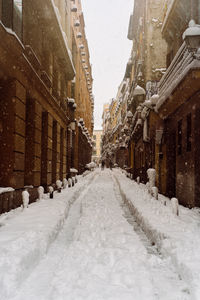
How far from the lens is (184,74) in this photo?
30.3 feet

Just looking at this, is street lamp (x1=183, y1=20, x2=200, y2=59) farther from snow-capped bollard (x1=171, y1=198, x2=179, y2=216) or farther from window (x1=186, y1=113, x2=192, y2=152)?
snow-capped bollard (x1=171, y1=198, x2=179, y2=216)

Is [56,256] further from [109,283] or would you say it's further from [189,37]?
[189,37]

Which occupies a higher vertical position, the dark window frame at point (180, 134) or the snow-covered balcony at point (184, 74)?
the snow-covered balcony at point (184, 74)

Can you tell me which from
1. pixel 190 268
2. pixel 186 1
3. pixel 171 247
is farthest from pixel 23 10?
pixel 190 268

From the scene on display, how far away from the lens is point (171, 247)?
15.9 ft

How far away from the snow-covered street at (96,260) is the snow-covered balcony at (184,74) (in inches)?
162

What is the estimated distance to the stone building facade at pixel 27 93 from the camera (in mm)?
9039

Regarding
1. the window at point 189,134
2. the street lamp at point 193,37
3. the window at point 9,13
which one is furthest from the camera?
the window at point 189,134

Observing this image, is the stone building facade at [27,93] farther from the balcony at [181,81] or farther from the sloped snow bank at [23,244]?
the balcony at [181,81]

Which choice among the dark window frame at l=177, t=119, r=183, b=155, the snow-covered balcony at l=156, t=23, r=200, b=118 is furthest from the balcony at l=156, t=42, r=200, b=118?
the dark window frame at l=177, t=119, r=183, b=155

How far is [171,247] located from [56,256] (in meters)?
1.67

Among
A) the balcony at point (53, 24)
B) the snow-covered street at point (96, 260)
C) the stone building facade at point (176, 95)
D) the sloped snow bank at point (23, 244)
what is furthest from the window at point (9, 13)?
the snow-covered street at point (96, 260)

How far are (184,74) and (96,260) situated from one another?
20.8 feet

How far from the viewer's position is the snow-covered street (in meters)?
3.43
